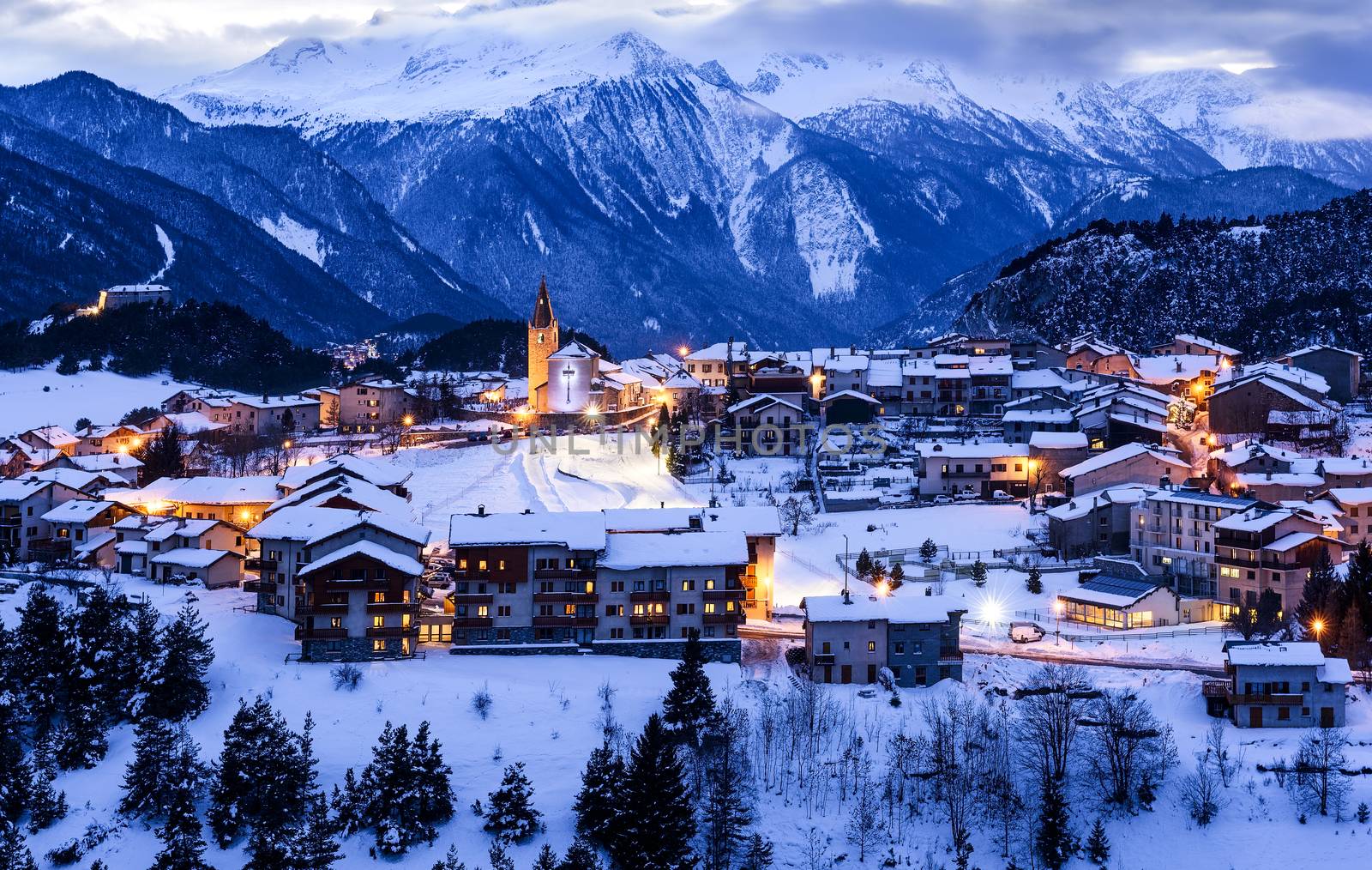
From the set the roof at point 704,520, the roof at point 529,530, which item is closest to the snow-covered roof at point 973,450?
the roof at point 704,520

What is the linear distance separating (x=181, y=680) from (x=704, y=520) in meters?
20.0

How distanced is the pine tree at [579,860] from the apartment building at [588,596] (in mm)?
12282

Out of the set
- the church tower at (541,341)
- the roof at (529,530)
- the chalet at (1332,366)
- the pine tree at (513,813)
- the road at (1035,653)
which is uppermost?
the church tower at (541,341)

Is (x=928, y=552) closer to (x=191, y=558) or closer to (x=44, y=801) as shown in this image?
(x=191, y=558)

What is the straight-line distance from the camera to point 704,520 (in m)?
58.6

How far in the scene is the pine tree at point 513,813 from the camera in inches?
1714

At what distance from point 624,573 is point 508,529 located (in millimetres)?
4505

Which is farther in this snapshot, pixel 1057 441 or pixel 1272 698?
pixel 1057 441

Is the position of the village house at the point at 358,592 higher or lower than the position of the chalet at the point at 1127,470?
lower

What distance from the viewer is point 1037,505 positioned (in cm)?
7206

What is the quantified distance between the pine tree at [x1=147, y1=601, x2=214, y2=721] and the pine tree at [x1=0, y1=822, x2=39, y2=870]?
567 centimetres

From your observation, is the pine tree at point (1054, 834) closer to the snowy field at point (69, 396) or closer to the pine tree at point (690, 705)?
the pine tree at point (690, 705)

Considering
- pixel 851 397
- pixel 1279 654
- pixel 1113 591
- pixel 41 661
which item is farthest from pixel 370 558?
pixel 851 397

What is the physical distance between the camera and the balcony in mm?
48000
